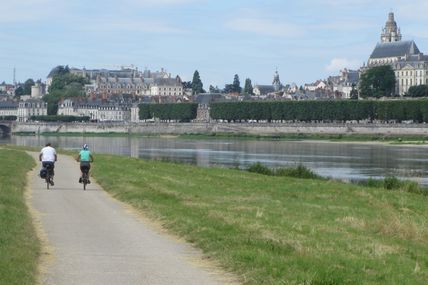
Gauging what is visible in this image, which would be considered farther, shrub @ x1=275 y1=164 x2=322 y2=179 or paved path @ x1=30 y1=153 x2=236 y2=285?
shrub @ x1=275 y1=164 x2=322 y2=179

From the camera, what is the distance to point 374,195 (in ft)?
90.1

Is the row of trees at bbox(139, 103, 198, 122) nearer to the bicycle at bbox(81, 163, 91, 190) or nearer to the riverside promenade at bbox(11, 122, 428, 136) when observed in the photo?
the riverside promenade at bbox(11, 122, 428, 136)

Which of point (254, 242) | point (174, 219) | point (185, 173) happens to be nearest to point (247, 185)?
point (185, 173)

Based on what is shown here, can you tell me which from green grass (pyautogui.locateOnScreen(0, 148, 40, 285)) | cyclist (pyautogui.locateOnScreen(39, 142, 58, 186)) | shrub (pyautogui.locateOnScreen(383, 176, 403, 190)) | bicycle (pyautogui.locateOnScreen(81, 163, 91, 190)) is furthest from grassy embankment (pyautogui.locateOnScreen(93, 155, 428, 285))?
shrub (pyautogui.locateOnScreen(383, 176, 403, 190))

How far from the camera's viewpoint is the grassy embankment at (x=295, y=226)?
12406 mm

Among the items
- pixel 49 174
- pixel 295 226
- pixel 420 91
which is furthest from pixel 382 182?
pixel 420 91

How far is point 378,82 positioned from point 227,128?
40330 millimetres

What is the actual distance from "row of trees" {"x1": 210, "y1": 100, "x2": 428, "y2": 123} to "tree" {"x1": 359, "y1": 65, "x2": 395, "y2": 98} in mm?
28214

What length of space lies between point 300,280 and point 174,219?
22.6 feet

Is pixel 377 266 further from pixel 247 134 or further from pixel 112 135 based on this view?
pixel 112 135

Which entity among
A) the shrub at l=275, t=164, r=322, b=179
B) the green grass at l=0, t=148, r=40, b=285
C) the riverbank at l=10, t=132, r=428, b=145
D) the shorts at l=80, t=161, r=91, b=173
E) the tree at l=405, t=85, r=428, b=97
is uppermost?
the tree at l=405, t=85, r=428, b=97

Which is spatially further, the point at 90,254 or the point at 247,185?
the point at 247,185

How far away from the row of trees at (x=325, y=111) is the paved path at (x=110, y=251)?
126 metres

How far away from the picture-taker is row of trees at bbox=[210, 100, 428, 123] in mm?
145050
